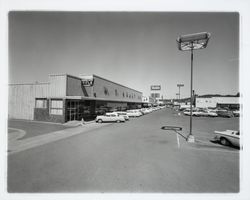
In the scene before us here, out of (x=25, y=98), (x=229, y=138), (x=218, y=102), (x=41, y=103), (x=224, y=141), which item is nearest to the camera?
(x=229, y=138)

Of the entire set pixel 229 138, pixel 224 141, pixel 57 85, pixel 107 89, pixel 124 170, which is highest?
pixel 107 89

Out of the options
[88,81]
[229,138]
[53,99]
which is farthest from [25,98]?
[229,138]

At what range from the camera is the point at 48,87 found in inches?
668

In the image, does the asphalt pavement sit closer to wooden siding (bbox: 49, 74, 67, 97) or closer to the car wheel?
the car wheel

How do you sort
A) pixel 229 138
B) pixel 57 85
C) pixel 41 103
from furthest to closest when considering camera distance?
pixel 41 103
pixel 57 85
pixel 229 138

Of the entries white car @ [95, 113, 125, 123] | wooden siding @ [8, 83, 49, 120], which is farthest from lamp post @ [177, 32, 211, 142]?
wooden siding @ [8, 83, 49, 120]

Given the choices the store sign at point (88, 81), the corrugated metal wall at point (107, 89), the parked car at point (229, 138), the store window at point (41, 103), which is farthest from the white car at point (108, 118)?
the parked car at point (229, 138)

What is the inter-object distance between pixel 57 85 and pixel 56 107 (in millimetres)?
2809

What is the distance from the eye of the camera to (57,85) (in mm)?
16656

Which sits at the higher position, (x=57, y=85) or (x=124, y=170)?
(x=57, y=85)

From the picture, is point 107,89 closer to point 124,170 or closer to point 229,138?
point 229,138
